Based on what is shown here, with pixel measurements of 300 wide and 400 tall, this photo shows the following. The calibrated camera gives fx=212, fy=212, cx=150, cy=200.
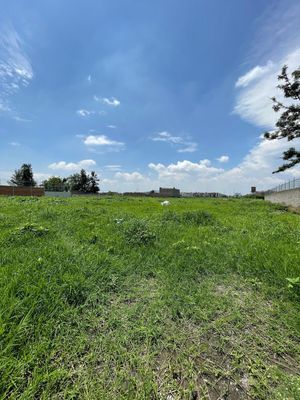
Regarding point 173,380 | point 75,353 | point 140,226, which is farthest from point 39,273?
point 140,226

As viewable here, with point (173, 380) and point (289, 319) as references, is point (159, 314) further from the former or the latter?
point (289, 319)

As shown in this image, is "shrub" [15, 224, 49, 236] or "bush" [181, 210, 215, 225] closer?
"shrub" [15, 224, 49, 236]

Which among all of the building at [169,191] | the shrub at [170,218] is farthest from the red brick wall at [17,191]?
the building at [169,191]

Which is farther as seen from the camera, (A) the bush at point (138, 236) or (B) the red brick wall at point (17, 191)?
(B) the red brick wall at point (17, 191)

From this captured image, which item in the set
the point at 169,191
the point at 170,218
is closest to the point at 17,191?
the point at 170,218

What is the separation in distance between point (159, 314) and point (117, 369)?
2.27 feet

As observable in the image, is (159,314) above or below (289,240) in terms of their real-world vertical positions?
below

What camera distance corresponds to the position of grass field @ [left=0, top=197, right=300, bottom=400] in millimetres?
1356

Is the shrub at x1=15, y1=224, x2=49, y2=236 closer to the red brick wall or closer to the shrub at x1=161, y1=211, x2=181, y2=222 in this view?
the shrub at x1=161, y1=211, x2=181, y2=222

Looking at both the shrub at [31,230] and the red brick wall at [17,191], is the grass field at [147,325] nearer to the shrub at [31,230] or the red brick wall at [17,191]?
the shrub at [31,230]

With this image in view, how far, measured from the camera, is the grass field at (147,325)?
4.45 feet

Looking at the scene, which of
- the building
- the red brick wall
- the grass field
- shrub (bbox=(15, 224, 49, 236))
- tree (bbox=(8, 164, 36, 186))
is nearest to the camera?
the grass field

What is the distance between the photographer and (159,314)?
2.07 m

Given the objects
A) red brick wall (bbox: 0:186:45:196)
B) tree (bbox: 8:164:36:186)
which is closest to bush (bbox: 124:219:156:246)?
red brick wall (bbox: 0:186:45:196)
